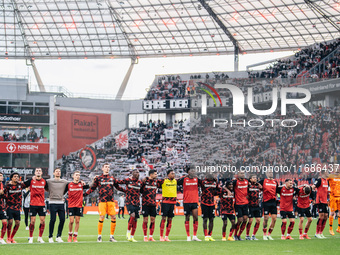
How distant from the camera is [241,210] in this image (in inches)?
798

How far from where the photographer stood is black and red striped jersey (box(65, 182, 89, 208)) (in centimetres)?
1944

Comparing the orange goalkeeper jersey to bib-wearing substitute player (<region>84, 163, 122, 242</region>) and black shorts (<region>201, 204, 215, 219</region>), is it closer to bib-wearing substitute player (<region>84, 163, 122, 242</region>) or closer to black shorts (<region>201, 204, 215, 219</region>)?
black shorts (<region>201, 204, 215, 219</region>)

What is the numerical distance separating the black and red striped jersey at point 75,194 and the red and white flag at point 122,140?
46.1 metres

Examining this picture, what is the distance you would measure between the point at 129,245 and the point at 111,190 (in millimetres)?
2476

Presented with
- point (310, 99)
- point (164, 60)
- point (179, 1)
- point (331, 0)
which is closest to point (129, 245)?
point (310, 99)

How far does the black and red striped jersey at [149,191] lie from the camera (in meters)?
19.7

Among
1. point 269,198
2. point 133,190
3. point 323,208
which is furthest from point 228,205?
point 323,208

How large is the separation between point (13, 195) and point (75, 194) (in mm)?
1985

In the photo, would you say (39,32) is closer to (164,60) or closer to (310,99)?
(164,60)

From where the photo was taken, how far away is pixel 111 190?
1925 centimetres

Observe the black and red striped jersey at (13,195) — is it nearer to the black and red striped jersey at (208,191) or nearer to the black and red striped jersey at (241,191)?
the black and red striped jersey at (208,191)

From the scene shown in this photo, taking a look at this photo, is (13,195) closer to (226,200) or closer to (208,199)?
(208,199)

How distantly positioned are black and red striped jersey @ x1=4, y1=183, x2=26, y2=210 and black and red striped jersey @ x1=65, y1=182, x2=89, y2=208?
1.53m

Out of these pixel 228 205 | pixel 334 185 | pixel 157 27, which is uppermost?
pixel 157 27
